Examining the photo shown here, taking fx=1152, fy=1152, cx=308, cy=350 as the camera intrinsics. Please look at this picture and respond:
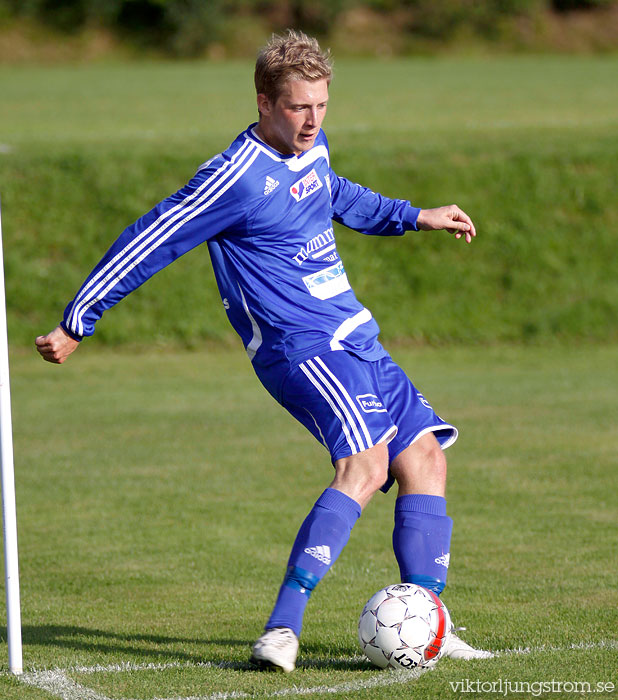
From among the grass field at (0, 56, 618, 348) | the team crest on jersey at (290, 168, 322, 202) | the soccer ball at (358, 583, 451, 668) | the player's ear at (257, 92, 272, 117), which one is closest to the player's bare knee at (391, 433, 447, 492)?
the soccer ball at (358, 583, 451, 668)

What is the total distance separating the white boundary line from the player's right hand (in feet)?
3.69

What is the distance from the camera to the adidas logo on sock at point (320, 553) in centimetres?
408

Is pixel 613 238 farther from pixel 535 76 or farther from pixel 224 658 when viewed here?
pixel 535 76

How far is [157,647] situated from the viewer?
15.1 feet

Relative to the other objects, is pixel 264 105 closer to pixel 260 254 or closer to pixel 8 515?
pixel 260 254

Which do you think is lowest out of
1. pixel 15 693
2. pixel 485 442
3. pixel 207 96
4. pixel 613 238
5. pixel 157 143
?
pixel 15 693

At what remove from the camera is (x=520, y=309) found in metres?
15.6

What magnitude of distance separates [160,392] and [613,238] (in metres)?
7.28

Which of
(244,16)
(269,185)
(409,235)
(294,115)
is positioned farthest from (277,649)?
(244,16)

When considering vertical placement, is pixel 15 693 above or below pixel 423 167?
below

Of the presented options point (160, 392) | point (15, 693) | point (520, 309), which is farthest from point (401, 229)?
point (520, 309)

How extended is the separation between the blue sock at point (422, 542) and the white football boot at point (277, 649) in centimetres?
69

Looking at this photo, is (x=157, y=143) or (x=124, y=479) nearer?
(x=124, y=479)

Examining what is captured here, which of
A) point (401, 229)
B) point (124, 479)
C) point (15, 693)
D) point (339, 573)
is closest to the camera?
point (15, 693)
